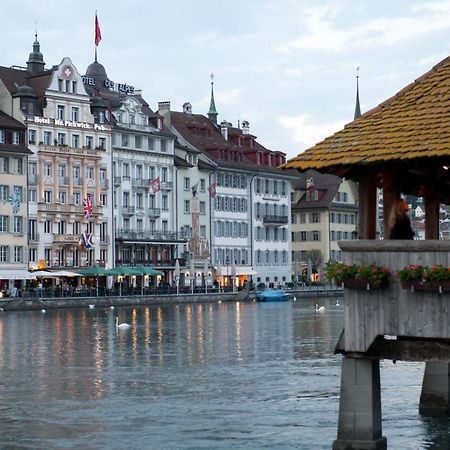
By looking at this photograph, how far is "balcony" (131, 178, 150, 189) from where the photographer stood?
380ft

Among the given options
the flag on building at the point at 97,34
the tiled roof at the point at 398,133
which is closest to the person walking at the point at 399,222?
the tiled roof at the point at 398,133

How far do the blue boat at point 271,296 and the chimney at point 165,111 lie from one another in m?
23.9

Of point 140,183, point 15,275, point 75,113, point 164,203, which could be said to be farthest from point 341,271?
point 164,203

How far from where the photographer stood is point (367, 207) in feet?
59.8

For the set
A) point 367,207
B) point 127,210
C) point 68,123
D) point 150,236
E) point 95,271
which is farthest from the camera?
point 150,236

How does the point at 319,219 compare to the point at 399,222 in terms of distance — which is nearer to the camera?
the point at 399,222

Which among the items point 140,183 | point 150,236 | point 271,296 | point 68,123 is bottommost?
point 271,296

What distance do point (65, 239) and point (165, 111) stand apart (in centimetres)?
2416

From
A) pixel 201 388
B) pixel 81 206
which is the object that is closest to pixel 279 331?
pixel 201 388

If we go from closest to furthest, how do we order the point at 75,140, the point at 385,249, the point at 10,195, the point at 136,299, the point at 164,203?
the point at 385,249 < the point at 136,299 < the point at 10,195 < the point at 75,140 < the point at 164,203

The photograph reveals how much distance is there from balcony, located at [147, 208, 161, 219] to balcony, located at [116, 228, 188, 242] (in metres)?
1.55

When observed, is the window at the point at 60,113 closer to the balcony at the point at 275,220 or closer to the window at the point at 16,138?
the window at the point at 16,138

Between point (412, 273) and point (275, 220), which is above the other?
point (275, 220)

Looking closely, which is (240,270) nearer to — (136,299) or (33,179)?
(33,179)
